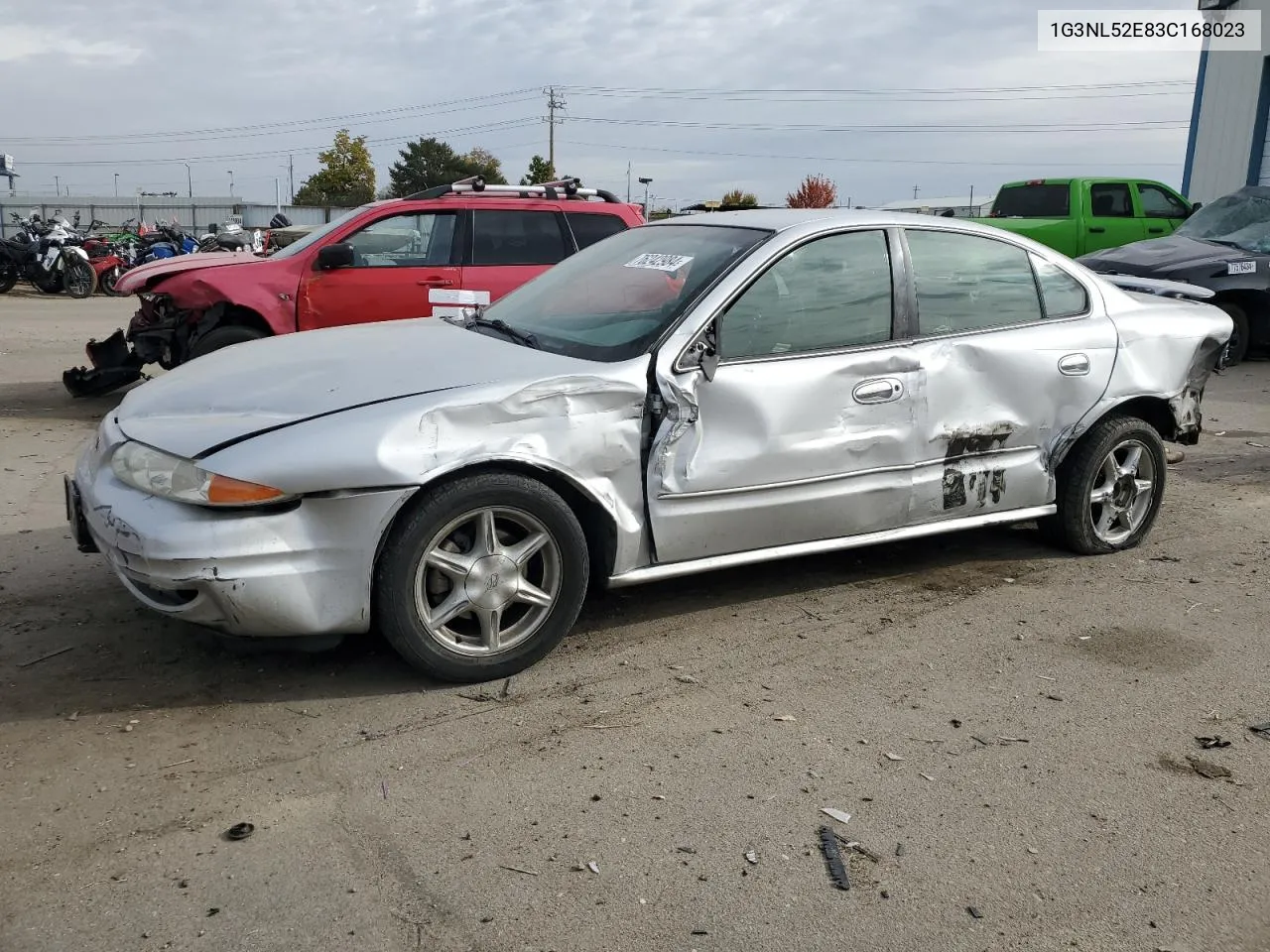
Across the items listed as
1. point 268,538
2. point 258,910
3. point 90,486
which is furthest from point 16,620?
point 258,910

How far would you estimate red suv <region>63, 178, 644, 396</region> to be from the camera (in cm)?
848

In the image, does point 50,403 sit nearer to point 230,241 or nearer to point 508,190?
point 508,190

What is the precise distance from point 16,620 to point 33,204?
43.7m

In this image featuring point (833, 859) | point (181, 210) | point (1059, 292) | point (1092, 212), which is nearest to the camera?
point (833, 859)

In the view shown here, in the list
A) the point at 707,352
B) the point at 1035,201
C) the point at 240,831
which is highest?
the point at 1035,201

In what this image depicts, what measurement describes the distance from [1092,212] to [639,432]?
43.2 feet

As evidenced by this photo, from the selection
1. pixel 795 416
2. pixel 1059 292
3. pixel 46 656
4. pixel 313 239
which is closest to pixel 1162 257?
pixel 1059 292

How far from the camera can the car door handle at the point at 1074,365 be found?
502cm

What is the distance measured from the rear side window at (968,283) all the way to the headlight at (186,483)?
2691 mm

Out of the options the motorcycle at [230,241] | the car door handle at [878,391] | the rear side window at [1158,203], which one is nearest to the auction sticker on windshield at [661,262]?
the car door handle at [878,391]

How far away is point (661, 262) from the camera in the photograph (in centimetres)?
465

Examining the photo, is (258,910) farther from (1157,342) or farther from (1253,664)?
(1157,342)

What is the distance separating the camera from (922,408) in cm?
463

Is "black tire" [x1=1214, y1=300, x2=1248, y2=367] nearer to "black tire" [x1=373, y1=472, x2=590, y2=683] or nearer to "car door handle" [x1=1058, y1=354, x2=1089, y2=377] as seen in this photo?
"car door handle" [x1=1058, y1=354, x2=1089, y2=377]
